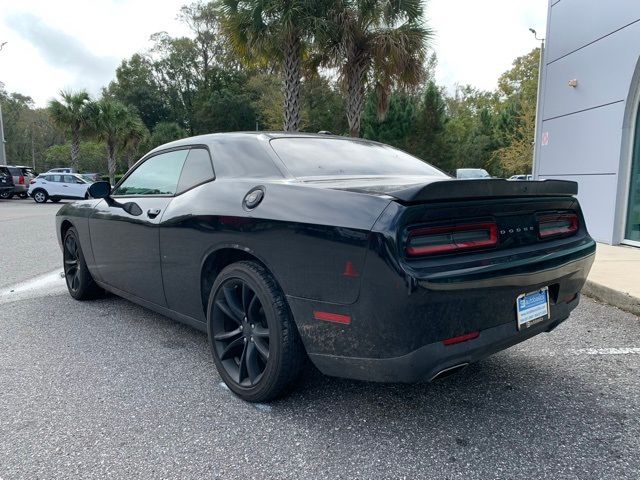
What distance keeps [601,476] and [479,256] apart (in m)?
1.02

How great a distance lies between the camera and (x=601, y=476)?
1.97 m

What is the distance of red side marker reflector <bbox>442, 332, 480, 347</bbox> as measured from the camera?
6.77 ft

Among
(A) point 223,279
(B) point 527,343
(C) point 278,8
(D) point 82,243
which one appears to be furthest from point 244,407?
(C) point 278,8

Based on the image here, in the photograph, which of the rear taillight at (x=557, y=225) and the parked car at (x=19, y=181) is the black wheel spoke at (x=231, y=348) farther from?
the parked car at (x=19, y=181)

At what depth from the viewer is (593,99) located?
8.48 meters

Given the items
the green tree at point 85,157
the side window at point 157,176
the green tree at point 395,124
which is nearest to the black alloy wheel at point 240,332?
the side window at point 157,176

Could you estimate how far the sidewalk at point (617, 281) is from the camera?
179 inches

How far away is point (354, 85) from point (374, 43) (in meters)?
1.22

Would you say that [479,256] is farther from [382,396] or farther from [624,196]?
[624,196]

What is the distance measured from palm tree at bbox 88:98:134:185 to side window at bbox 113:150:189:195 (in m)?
29.1

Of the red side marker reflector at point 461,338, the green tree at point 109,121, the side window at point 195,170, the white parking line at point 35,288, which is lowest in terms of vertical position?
the white parking line at point 35,288

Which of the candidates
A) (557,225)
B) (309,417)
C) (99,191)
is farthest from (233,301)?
(99,191)

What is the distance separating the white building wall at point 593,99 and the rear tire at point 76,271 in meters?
7.91

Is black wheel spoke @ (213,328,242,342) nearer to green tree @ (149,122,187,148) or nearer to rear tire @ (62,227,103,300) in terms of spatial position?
rear tire @ (62,227,103,300)
